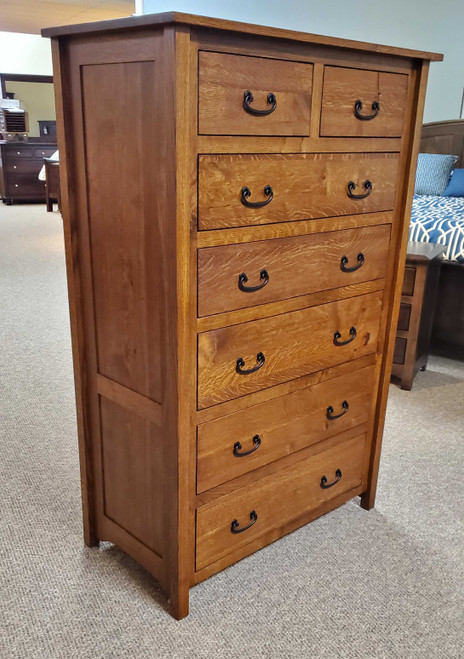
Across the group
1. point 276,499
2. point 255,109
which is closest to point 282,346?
point 276,499

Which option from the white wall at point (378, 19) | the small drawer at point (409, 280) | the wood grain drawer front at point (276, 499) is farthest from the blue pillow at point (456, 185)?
the wood grain drawer front at point (276, 499)

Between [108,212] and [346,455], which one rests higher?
[108,212]

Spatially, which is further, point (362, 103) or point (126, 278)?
point (362, 103)

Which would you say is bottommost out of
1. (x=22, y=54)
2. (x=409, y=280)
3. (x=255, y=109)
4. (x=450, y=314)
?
(x=450, y=314)

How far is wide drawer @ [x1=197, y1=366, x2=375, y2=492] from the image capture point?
57.7 inches

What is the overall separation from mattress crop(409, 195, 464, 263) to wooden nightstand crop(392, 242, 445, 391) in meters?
0.18

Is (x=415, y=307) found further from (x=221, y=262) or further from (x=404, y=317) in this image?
(x=221, y=262)

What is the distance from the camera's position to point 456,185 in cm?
446

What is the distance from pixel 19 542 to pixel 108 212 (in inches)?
40.0

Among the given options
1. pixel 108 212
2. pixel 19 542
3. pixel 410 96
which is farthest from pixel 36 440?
pixel 410 96

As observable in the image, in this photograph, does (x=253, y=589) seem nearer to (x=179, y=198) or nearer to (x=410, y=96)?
(x=179, y=198)

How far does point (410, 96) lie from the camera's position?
5.33 feet

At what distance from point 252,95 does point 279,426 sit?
2.72 ft

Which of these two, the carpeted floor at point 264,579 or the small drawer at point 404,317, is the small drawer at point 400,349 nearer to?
the small drawer at point 404,317
